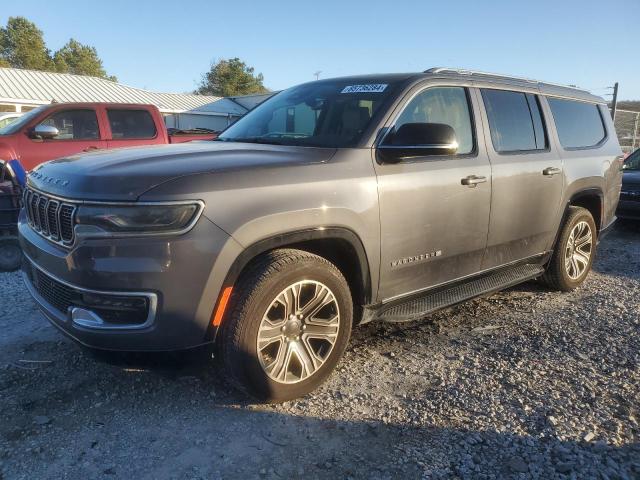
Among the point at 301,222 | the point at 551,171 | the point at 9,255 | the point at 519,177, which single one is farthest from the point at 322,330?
the point at 9,255

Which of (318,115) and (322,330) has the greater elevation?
(318,115)

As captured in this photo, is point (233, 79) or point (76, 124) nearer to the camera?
point (76, 124)

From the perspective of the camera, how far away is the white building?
2536 cm

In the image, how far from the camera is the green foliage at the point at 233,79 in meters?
61.1

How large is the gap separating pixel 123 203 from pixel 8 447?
52.6 inches

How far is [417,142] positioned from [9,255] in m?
4.58

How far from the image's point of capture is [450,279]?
12.0 ft

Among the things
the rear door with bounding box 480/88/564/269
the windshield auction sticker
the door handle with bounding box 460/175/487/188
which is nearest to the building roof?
the windshield auction sticker

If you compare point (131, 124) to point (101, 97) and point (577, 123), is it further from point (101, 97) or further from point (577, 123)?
point (101, 97)

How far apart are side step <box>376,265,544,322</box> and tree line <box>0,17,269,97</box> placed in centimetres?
5982

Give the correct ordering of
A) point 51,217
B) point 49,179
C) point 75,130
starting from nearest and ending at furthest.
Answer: point 51,217, point 49,179, point 75,130

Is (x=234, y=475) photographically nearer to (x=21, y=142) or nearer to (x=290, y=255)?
(x=290, y=255)

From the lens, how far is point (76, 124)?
810cm

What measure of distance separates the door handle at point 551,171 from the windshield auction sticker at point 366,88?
1717mm
